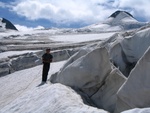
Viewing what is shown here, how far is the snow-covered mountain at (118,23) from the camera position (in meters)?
132

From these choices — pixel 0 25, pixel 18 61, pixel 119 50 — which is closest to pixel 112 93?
pixel 119 50

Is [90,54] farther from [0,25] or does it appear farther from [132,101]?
[0,25]

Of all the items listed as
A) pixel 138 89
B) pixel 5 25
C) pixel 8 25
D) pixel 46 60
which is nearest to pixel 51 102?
pixel 138 89

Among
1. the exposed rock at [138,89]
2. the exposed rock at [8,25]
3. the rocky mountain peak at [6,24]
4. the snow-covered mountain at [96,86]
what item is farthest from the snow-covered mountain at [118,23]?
the exposed rock at [138,89]

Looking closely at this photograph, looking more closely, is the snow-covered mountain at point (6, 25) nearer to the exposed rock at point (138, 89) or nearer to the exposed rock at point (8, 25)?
the exposed rock at point (8, 25)

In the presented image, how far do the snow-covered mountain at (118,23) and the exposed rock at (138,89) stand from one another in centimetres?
11993

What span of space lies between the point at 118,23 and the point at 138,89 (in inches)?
5298

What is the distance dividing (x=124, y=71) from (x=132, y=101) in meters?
4.99

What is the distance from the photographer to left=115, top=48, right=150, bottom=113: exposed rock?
978 centimetres

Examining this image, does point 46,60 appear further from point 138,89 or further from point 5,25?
point 5,25

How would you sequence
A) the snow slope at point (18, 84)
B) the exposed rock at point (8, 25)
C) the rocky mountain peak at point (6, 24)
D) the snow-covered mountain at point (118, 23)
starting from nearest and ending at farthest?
1. the snow slope at point (18, 84)
2. the snow-covered mountain at point (118, 23)
3. the rocky mountain peak at point (6, 24)
4. the exposed rock at point (8, 25)

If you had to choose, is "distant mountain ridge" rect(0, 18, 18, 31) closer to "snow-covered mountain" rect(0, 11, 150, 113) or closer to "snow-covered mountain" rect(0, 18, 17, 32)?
"snow-covered mountain" rect(0, 18, 17, 32)

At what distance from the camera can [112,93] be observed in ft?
40.1

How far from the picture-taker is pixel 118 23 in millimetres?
142750
